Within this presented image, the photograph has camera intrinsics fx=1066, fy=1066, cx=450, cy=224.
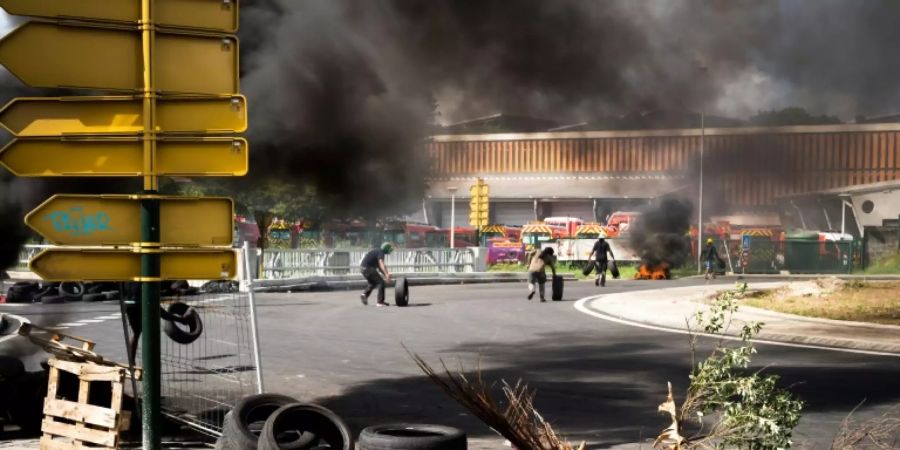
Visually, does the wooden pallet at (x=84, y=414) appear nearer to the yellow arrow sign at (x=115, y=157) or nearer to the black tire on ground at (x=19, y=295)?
the yellow arrow sign at (x=115, y=157)

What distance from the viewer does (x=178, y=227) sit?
469 cm

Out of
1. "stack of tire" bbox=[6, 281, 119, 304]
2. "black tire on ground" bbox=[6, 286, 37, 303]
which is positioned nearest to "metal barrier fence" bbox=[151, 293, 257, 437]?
"stack of tire" bbox=[6, 281, 119, 304]

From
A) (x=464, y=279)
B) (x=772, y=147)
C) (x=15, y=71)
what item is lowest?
(x=464, y=279)

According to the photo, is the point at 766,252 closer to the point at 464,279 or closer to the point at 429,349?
the point at 464,279

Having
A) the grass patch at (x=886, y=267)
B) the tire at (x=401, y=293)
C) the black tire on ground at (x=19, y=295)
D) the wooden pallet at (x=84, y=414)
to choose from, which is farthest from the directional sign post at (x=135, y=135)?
the grass patch at (x=886, y=267)

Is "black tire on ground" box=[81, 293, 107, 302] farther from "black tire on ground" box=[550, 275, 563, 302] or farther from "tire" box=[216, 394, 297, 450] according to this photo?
"tire" box=[216, 394, 297, 450]

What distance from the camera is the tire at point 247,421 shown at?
661 cm

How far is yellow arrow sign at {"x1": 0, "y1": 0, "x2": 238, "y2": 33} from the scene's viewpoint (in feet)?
14.7

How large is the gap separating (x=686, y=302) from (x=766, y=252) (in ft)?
78.9

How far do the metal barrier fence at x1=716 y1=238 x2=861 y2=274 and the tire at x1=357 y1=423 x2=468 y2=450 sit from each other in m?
41.2

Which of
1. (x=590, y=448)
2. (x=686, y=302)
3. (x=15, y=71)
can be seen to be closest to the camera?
(x=15, y=71)

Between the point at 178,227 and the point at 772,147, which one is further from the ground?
the point at 772,147

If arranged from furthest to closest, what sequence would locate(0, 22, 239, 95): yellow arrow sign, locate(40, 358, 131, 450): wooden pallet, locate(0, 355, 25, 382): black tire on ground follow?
1. locate(0, 355, 25, 382): black tire on ground
2. locate(40, 358, 131, 450): wooden pallet
3. locate(0, 22, 239, 95): yellow arrow sign

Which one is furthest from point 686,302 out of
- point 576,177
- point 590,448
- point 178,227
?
→ point 576,177
